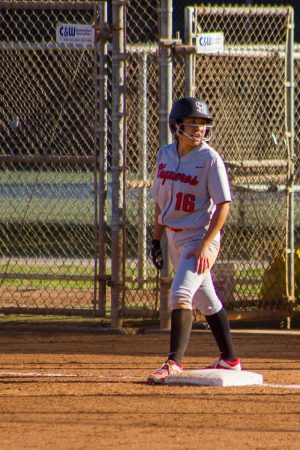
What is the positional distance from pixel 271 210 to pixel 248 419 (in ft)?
17.6

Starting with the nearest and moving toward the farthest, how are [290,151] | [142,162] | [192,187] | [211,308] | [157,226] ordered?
[192,187], [211,308], [157,226], [290,151], [142,162]

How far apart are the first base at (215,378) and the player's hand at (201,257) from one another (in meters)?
0.66

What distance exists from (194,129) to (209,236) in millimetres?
713

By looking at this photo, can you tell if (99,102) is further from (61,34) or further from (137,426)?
(137,426)

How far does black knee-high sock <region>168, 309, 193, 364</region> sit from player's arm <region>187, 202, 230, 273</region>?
29 cm

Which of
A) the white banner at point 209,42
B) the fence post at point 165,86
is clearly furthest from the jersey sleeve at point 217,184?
the white banner at point 209,42

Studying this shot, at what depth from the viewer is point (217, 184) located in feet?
23.9

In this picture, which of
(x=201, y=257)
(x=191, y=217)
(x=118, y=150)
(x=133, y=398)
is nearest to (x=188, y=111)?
(x=191, y=217)

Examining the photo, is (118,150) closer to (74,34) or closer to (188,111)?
(74,34)

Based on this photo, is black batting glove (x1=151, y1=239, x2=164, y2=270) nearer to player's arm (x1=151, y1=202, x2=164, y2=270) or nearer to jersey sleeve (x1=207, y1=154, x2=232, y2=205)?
player's arm (x1=151, y1=202, x2=164, y2=270)

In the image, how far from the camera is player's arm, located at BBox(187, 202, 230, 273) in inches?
286

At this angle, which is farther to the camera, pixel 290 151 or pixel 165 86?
pixel 290 151

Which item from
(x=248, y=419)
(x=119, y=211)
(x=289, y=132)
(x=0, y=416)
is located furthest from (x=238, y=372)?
(x=289, y=132)

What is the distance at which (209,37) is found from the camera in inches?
400
